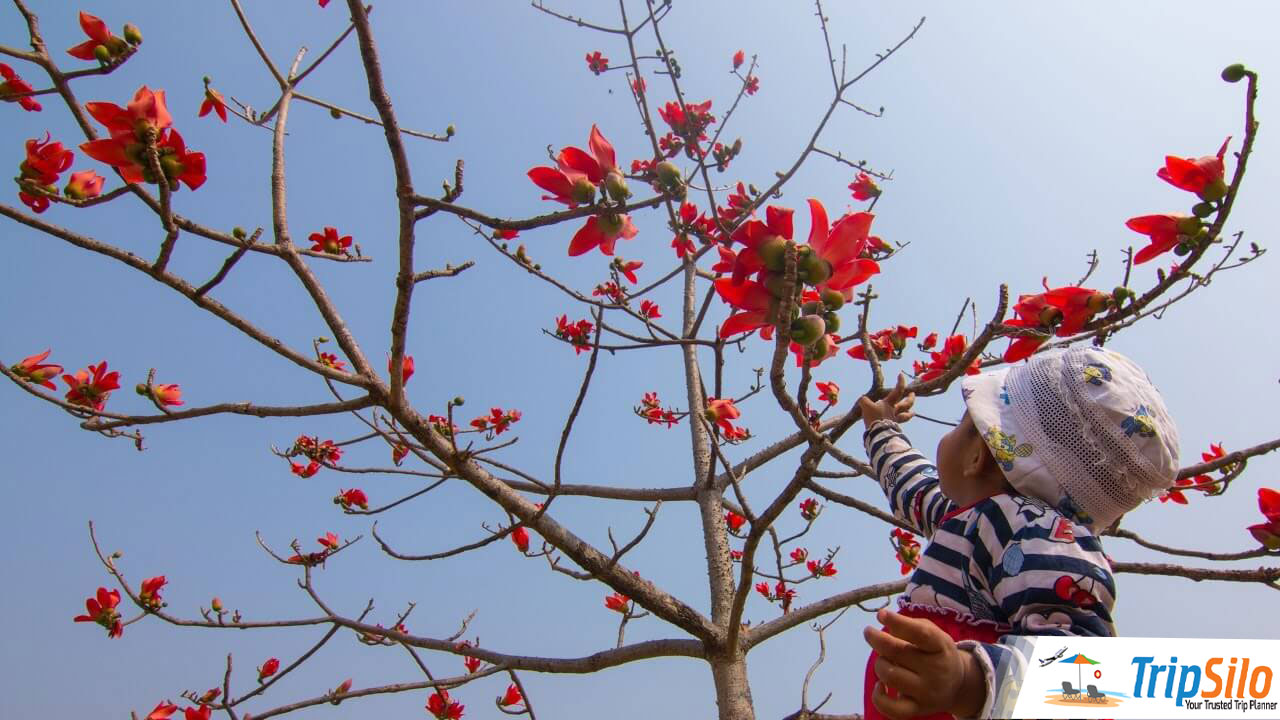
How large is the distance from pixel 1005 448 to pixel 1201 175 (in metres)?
0.66

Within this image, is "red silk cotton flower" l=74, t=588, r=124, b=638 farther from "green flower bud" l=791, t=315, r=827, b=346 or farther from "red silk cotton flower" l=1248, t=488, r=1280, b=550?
"red silk cotton flower" l=1248, t=488, r=1280, b=550

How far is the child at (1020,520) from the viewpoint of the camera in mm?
833

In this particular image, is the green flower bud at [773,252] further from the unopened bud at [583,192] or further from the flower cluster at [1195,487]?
the flower cluster at [1195,487]

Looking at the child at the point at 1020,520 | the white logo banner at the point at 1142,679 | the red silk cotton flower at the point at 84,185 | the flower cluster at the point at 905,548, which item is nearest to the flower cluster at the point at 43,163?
the red silk cotton flower at the point at 84,185

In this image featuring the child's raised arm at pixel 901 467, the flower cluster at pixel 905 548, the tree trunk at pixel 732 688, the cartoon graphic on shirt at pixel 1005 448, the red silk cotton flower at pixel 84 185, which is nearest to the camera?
the cartoon graphic on shirt at pixel 1005 448

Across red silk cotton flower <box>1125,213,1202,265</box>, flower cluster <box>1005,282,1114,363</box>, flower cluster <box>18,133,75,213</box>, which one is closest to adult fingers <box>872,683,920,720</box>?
flower cluster <box>1005,282,1114,363</box>

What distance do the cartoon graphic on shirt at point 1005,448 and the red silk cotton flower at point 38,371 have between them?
8.04 ft

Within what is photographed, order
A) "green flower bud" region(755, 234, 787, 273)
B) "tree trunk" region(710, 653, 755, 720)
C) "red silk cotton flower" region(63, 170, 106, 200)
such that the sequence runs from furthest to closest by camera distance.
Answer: "tree trunk" region(710, 653, 755, 720)
"red silk cotton flower" region(63, 170, 106, 200)
"green flower bud" region(755, 234, 787, 273)

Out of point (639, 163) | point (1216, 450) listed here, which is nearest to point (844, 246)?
point (639, 163)

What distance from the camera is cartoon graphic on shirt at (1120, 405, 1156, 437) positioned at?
1.08 metres

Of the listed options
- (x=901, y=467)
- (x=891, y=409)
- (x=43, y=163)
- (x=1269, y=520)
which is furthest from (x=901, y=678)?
(x=43, y=163)

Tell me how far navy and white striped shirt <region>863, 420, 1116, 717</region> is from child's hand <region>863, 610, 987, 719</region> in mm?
48

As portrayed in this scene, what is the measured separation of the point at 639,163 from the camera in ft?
8.94

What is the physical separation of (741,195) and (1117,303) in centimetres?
183
